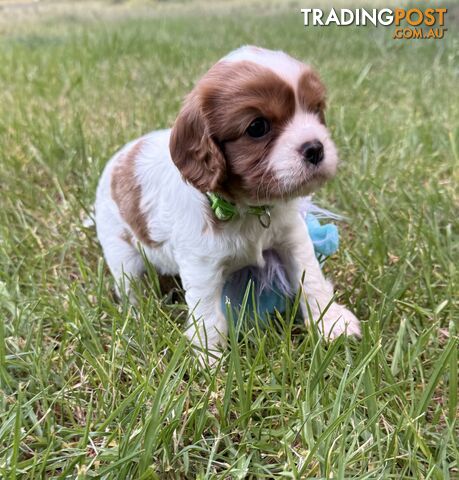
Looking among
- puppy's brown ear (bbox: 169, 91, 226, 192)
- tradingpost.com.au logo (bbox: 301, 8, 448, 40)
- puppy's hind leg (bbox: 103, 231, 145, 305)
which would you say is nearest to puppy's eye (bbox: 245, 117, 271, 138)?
puppy's brown ear (bbox: 169, 91, 226, 192)

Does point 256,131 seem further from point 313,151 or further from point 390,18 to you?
point 390,18

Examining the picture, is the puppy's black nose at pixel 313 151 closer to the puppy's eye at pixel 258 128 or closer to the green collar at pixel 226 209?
the puppy's eye at pixel 258 128

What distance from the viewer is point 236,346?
1858 millimetres

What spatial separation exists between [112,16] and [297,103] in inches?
476

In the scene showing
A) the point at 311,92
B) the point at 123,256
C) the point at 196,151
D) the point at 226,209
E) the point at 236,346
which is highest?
the point at 311,92

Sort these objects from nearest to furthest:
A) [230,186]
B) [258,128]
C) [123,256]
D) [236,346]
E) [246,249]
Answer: [236,346] → [258,128] → [230,186] → [246,249] → [123,256]

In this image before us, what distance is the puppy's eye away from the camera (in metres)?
1.96

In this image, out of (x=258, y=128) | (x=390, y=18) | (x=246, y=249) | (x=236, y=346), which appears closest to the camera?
(x=236, y=346)

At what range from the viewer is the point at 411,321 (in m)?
2.25

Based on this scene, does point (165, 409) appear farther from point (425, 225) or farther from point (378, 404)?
point (425, 225)

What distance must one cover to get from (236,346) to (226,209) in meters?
0.55

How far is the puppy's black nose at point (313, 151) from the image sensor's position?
75.8 inches

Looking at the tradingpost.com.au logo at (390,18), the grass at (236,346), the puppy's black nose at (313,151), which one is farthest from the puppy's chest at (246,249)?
the tradingpost.com.au logo at (390,18)

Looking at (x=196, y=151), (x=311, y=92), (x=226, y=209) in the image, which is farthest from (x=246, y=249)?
(x=311, y=92)
